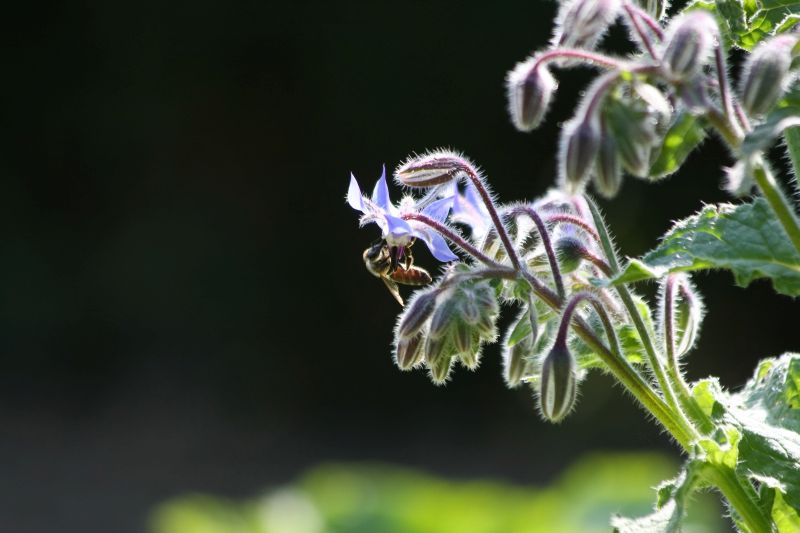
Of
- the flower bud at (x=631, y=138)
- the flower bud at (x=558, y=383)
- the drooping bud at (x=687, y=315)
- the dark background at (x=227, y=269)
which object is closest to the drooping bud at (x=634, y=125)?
the flower bud at (x=631, y=138)

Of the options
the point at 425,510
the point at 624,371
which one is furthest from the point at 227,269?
the point at 624,371

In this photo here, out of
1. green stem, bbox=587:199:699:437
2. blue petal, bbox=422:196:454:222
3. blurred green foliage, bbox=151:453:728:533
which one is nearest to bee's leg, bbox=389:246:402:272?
blue petal, bbox=422:196:454:222

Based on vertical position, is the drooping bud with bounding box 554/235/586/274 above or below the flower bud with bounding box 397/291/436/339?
below

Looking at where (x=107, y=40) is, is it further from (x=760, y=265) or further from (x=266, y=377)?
(x=760, y=265)

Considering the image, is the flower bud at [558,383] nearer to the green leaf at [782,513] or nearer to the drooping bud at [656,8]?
the green leaf at [782,513]

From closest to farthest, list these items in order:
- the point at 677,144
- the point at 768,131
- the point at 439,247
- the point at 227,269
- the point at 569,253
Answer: the point at 768,131 → the point at 677,144 → the point at 569,253 → the point at 439,247 → the point at 227,269

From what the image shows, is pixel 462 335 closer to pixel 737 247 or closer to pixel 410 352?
pixel 410 352

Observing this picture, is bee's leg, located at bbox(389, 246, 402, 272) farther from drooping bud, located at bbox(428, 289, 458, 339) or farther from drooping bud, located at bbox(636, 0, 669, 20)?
drooping bud, located at bbox(636, 0, 669, 20)
